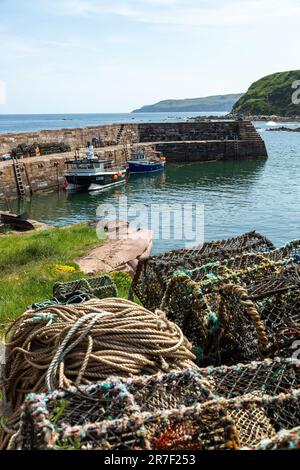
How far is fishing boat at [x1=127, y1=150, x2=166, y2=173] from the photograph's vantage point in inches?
1590

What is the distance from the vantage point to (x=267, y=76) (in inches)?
6452

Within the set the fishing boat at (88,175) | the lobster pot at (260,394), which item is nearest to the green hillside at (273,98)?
the fishing boat at (88,175)

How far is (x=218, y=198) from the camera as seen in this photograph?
3066cm

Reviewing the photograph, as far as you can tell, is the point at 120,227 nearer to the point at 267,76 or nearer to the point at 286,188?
the point at 286,188

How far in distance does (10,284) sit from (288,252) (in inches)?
195

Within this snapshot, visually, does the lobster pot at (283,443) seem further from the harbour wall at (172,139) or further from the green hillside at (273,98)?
the green hillside at (273,98)

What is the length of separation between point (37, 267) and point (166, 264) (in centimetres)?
474

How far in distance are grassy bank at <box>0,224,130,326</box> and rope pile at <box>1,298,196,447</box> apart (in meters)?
2.98

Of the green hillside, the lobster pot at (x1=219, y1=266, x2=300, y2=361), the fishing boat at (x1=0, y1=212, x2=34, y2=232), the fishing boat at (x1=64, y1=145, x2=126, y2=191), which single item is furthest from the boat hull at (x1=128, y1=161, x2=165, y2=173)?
the green hillside

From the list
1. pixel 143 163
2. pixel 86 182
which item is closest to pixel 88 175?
pixel 86 182

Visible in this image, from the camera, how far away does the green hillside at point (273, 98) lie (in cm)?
13288

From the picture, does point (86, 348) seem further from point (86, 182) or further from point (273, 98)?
point (273, 98)

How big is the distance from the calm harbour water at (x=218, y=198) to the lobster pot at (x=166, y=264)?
10219 mm

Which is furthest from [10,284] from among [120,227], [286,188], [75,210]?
[286,188]
